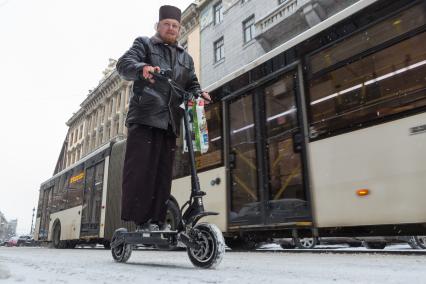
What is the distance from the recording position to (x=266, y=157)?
5.50 m

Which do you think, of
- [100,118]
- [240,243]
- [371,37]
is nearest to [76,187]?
[240,243]

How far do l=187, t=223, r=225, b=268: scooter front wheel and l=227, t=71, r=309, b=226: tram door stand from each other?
2474 millimetres

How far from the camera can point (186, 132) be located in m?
2.89

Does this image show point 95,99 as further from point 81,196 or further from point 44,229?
point 81,196

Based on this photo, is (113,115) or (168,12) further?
(113,115)

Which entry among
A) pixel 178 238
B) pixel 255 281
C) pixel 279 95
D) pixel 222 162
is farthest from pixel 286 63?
pixel 255 281

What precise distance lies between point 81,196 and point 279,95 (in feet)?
26.2

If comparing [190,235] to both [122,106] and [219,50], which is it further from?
[122,106]

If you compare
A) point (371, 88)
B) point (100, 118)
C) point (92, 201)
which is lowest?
point (92, 201)

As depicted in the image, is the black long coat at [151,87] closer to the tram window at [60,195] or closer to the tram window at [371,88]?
the tram window at [371,88]

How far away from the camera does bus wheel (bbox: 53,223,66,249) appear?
42.6 feet

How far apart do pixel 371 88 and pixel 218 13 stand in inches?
789

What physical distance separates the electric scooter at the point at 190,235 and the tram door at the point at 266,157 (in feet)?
7.74

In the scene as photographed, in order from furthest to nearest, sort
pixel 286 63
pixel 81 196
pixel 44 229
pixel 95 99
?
pixel 95 99
pixel 44 229
pixel 81 196
pixel 286 63
